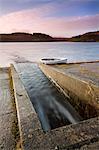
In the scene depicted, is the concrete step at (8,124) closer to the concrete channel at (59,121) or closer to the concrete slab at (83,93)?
the concrete channel at (59,121)

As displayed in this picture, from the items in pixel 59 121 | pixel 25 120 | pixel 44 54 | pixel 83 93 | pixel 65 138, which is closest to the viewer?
pixel 65 138

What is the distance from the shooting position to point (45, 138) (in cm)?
230

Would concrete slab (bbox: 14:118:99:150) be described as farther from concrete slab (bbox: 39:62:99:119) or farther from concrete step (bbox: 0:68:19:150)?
concrete slab (bbox: 39:62:99:119)

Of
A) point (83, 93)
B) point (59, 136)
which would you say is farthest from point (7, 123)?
point (83, 93)

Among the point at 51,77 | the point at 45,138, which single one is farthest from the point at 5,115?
the point at 51,77

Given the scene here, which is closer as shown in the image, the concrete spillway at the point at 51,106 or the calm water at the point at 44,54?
the concrete spillway at the point at 51,106

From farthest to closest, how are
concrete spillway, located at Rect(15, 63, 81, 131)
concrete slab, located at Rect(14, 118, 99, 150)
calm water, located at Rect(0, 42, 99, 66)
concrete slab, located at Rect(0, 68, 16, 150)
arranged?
calm water, located at Rect(0, 42, 99, 66) < concrete spillway, located at Rect(15, 63, 81, 131) < concrete slab, located at Rect(0, 68, 16, 150) < concrete slab, located at Rect(14, 118, 99, 150)

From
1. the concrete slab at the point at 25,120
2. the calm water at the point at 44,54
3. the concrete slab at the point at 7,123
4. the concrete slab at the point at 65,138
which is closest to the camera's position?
the concrete slab at the point at 65,138

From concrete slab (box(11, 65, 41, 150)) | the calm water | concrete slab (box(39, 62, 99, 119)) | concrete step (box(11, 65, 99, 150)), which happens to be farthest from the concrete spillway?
the calm water

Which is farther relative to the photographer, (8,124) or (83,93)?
(83,93)

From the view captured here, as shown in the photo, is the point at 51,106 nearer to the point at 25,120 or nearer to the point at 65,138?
the point at 25,120

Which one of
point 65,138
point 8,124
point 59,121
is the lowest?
point 59,121


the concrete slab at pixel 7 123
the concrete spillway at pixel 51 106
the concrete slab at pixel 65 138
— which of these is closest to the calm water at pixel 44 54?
the concrete spillway at pixel 51 106

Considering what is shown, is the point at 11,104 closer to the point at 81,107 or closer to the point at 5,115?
the point at 5,115
